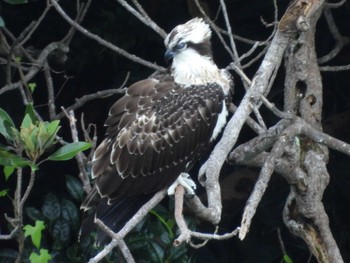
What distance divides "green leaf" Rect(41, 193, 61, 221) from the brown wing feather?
0.63m

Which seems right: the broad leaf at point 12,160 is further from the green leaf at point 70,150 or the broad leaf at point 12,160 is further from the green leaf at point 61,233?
the green leaf at point 61,233

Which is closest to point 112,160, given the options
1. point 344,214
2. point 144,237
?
point 144,237

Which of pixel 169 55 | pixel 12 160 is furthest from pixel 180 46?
pixel 12 160

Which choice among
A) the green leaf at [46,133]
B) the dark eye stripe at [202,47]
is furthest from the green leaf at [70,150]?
the dark eye stripe at [202,47]

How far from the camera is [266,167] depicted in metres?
3.76

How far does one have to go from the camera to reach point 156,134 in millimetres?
4457

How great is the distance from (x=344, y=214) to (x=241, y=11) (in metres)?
1.29

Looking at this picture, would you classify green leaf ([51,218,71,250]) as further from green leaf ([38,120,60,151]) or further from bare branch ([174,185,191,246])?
green leaf ([38,120,60,151])

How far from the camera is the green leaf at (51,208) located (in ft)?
16.2

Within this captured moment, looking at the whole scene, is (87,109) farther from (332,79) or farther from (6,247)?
(332,79)

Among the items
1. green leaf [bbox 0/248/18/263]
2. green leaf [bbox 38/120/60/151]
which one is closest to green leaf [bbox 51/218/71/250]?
green leaf [bbox 0/248/18/263]

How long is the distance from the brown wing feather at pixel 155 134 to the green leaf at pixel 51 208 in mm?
625

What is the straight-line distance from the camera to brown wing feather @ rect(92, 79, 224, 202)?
4.41 meters

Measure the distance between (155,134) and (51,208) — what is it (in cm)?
84
